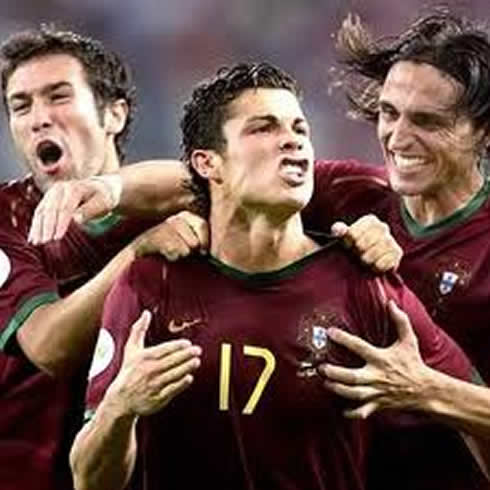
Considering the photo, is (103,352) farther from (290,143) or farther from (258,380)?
(290,143)

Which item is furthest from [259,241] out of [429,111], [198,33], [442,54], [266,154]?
[198,33]

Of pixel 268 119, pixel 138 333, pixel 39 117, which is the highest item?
pixel 39 117

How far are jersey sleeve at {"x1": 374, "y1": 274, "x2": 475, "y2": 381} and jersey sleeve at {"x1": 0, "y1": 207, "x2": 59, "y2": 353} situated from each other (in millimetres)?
804

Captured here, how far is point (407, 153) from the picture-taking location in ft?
12.1

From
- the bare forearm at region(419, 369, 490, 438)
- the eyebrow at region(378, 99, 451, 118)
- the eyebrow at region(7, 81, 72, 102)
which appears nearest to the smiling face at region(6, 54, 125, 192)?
the eyebrow at region(7, 81, 72, 102)

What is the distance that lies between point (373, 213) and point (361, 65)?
0.47m

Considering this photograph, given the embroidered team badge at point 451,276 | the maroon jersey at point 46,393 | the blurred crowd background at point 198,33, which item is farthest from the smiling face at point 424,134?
the blurred crowd background at point 198,33

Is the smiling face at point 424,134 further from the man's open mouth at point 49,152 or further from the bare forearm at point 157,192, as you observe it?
the man's open mouth at point 49,152

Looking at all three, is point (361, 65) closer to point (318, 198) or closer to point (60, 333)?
point (318, 198)

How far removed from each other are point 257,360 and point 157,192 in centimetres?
66

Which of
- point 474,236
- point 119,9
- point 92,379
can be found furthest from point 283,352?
point 119,9

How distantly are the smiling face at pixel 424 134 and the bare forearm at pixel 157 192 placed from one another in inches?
19.2

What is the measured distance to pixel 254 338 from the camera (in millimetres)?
3256

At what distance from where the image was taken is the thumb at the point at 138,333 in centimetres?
313
